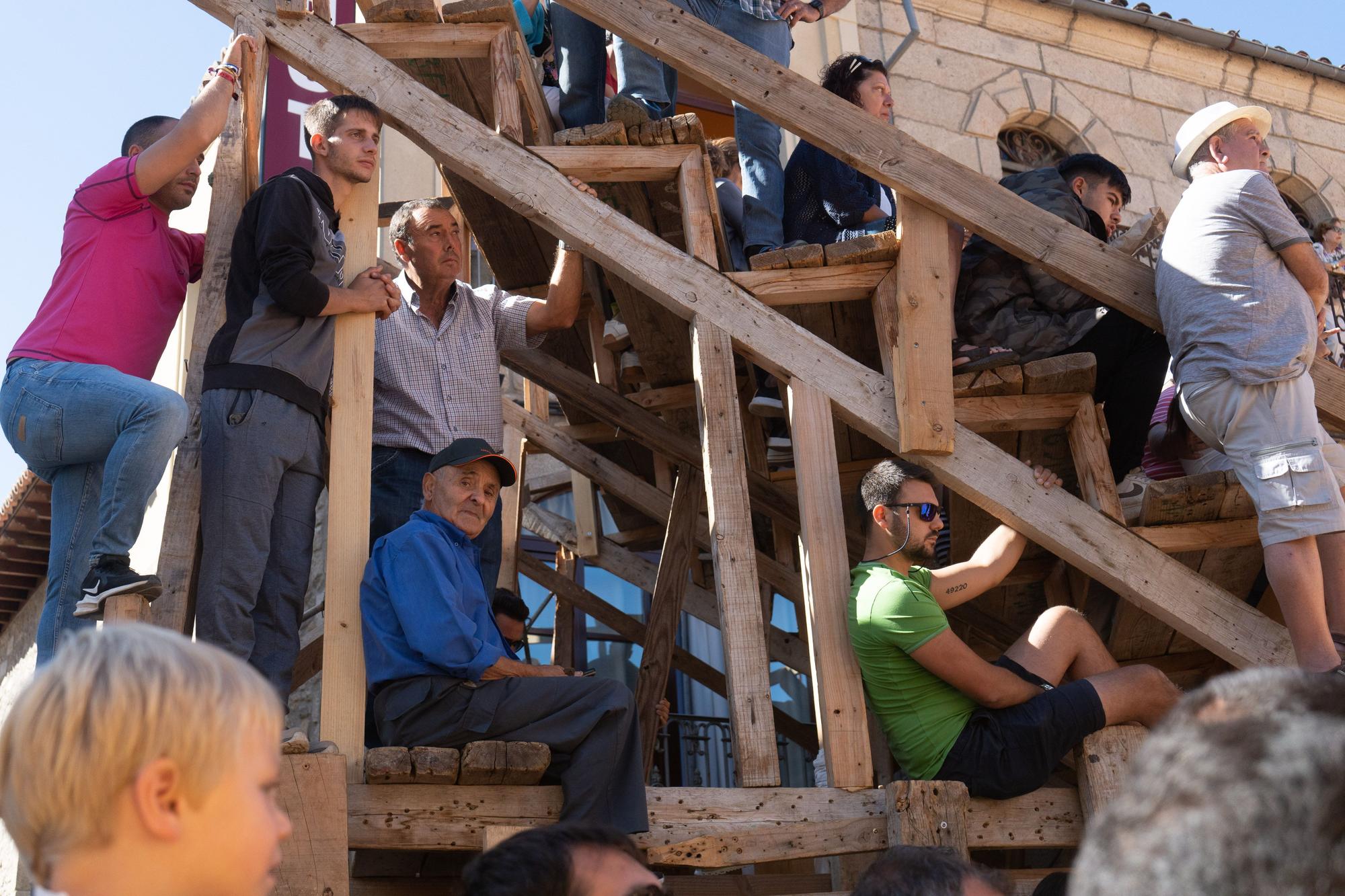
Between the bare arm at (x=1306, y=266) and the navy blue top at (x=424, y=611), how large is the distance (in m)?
2.67

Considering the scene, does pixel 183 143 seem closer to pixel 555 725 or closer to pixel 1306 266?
pixel 555 725

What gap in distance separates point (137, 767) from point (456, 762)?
6.48 ft

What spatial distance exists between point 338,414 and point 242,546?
0.52m

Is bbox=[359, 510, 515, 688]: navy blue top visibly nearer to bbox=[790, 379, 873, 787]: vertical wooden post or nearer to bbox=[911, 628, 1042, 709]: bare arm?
bbox=[790, 379, 873, 787]: vertical wooden post

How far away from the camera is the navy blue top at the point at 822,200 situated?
548 cm

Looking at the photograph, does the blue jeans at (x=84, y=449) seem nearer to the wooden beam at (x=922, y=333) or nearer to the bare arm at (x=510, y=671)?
the bare arm at (x=510, y=671)

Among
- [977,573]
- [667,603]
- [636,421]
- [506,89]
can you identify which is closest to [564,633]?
[667,603]

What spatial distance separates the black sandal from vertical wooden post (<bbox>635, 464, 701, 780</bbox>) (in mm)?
1797

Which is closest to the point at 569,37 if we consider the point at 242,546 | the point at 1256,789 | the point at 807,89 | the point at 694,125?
the point at 694,125

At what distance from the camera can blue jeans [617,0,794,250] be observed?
5.46 m

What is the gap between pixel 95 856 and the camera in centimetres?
140

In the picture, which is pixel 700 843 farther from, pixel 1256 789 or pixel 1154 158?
pixel 1154 158

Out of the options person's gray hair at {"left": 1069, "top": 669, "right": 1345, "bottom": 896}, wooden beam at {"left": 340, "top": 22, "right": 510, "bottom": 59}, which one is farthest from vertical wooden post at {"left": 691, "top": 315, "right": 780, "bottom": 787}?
person's gray hair at {"left": 1069, "top": 669, "right": 1345, "bottom": 896}

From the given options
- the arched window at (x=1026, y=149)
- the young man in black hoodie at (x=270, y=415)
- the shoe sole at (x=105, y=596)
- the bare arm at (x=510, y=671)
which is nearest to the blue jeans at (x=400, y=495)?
the young man in black hoodie at (x=270, y=415)
